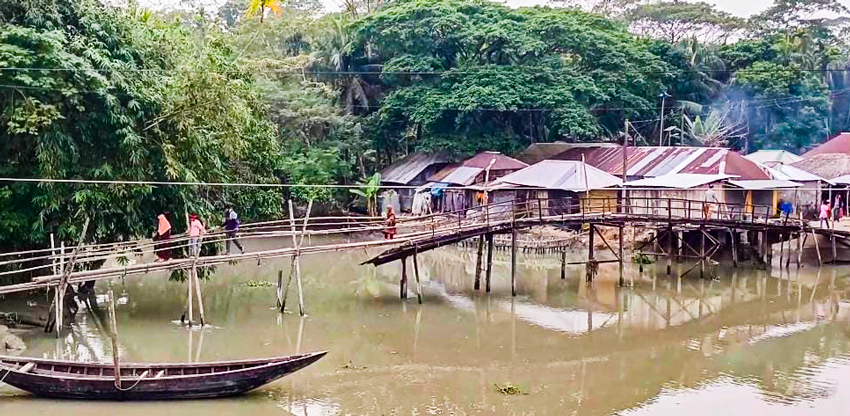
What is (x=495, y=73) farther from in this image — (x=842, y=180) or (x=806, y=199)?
(x=842, y=180)

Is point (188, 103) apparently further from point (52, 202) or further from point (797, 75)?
point (797, 75)

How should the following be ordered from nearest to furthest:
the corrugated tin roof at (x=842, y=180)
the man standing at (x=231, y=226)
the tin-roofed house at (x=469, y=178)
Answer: the man standing at (x=231, y=226) → the corrugated tin roof at (x=842, y=180) → the tin-roofed house at (x=469, y=178)

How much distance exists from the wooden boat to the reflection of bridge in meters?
7.30

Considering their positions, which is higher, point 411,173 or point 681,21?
point 681,21

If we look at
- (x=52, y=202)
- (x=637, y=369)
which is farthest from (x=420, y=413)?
(x=52, y=202)

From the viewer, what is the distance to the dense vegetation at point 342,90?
1544cm

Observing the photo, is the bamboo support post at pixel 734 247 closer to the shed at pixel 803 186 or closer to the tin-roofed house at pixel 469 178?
the shed at pixel 803 186

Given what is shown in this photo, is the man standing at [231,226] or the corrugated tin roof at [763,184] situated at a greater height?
the corrugated tin roof at [763,184]

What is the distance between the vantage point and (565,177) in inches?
998

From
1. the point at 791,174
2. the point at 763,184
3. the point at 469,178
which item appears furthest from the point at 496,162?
the point at 791,174

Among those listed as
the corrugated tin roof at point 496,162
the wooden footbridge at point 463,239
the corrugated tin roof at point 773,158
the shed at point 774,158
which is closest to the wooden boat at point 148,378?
the wooden footbridge at point 463,239

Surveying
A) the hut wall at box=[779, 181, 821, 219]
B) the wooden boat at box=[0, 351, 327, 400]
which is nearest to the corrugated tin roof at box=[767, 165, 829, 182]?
the hut wall at box=[779, 181, 821, 219]

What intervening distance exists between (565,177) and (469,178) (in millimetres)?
4599

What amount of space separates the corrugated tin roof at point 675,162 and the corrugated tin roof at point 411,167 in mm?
5175
